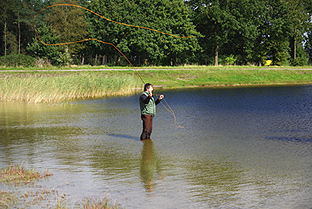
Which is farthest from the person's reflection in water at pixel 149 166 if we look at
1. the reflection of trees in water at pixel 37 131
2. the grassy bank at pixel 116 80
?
the grassy bank at pixel 116 80

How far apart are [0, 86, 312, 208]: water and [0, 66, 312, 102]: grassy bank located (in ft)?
19.3

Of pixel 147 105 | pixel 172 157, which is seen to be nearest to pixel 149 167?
pixel 172 157

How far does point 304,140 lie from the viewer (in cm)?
1261

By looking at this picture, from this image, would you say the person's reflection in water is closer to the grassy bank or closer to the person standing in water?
the person standing in water

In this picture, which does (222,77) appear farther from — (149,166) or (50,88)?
(149,166)

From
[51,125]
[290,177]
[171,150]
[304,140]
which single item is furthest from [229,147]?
[51,125]

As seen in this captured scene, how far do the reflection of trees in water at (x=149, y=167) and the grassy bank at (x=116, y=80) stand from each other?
1507cm

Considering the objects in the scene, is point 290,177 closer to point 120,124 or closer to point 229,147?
point 229,147

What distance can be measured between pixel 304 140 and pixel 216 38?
5109 centimetres

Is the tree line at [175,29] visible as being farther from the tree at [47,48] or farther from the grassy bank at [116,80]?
the grassy bank at [116,80]

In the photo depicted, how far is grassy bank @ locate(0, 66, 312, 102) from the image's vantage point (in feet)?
83.7

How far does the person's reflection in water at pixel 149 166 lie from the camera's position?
26.1 feet

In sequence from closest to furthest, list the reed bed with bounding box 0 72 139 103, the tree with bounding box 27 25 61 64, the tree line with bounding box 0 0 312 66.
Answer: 1. the reed bed with bounding box 0 72 139 103
2. the tree with bounding box 27 25 61 64
3. the tree line with bounding box 0 0 312 66

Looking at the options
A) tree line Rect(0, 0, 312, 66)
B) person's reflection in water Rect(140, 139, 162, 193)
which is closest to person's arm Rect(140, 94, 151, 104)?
person's reflection in water Rect(140, 139, 162, 193)
